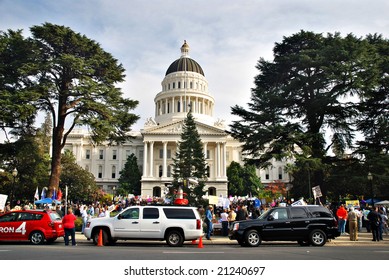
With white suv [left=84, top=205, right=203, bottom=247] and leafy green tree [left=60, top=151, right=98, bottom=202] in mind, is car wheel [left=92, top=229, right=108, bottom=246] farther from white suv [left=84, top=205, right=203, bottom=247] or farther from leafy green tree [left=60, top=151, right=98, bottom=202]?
leafy green tree [left=60, top=151, right=98, bottom=202]

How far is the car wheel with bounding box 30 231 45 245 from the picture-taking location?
16.1 meters

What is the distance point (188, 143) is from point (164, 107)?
5155 cm

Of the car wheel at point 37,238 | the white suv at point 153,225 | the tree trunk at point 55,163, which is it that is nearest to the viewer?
the white suv at point 153,225

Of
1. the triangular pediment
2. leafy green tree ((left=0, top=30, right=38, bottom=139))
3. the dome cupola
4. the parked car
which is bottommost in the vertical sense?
the parked car

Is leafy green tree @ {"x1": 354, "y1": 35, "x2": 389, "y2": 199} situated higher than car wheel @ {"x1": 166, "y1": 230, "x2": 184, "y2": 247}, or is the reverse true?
leafy green tree @ {"x1": 354, "y1": 35, "x2": 389, "y2": 199}

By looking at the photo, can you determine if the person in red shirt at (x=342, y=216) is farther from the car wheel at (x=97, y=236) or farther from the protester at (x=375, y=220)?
the car wheel at (x=97, y=236)

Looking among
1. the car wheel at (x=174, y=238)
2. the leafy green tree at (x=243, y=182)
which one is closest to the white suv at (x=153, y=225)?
the car wheel at (x=174, y=238)

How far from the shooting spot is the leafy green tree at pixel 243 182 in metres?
85.6

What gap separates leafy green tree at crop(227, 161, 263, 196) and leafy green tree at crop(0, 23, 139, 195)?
194 ft

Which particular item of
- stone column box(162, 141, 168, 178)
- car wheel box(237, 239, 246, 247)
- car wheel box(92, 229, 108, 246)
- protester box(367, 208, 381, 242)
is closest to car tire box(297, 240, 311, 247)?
car wheel box(237, 239, 246, 247)

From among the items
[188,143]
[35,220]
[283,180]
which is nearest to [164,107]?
[283,180]

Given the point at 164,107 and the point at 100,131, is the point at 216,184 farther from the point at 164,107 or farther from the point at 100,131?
the point at 100,131

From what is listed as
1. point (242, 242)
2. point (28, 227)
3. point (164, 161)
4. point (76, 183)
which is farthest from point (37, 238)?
point (164, 161)

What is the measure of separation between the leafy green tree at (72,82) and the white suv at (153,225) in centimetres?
1240
